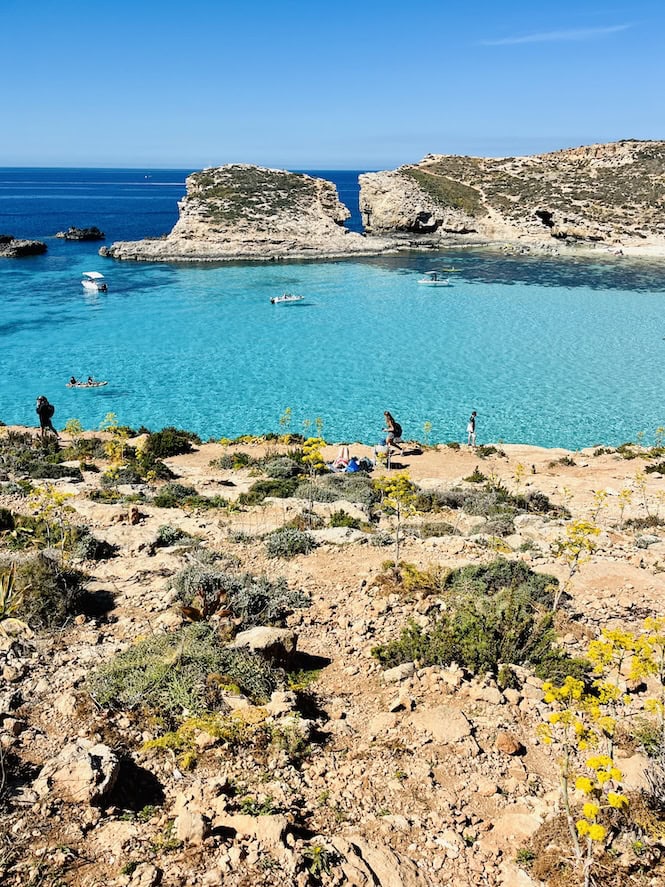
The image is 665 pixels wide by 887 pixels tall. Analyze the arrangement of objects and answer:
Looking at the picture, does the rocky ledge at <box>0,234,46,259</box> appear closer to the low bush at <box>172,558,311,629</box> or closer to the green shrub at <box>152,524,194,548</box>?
the green shrub at <box>152,524,194,548</box>

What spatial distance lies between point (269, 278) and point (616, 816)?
55.4 m

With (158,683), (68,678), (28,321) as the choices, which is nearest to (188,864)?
(158,683)

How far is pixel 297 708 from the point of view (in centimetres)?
561

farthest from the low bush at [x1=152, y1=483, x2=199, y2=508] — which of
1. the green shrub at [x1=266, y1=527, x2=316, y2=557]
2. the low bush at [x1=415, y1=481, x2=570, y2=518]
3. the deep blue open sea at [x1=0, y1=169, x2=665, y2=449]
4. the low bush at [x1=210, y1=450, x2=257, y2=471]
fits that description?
the deep blue open sea at [x1=0, y1=169, x2=665, y2=449]

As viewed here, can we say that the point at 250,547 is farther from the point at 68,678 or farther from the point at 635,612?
the point at 635,612

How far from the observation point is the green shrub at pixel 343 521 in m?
11.1

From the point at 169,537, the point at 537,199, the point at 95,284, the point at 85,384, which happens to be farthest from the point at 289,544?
the point at 537,199

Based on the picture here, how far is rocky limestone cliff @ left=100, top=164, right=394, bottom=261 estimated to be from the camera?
66.9m

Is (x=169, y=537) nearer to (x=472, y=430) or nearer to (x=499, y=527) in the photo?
(x=499, y=527)

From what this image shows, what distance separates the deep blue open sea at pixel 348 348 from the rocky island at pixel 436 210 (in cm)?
824

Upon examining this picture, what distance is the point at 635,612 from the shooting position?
303 inches

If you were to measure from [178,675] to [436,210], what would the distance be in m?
85.0

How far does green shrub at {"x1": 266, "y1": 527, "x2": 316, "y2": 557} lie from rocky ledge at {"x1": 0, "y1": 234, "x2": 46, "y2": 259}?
70.2m

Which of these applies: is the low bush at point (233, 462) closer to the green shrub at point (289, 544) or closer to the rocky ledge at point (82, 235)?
the green shrub at point (289, 544)
